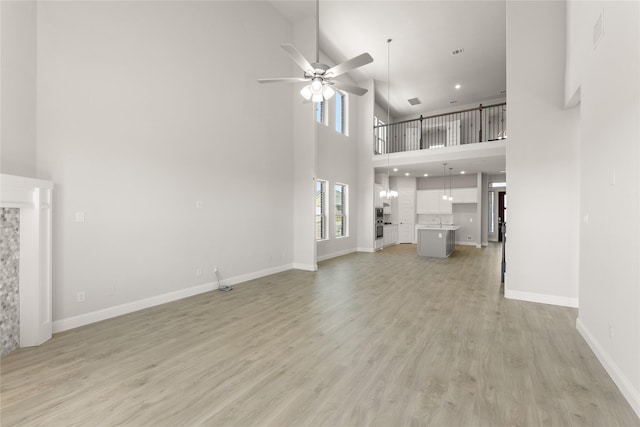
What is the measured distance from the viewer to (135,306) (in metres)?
3.81

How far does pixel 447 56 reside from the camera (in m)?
7.85

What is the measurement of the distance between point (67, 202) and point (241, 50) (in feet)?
12.8

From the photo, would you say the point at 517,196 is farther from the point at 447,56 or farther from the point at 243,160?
the point at 447,56

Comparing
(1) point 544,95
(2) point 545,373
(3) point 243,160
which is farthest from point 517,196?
(3) point 243,160

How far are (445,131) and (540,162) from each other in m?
8.46

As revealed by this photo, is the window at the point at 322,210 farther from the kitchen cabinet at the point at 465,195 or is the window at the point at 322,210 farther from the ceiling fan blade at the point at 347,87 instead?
the kitchen cabinet at the point at 465,195

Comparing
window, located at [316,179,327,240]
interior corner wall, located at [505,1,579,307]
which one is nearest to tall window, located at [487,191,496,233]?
window, located at [316,179,327,240]

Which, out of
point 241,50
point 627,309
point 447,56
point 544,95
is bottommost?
point 627,309

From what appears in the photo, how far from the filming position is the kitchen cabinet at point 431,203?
11297 mm

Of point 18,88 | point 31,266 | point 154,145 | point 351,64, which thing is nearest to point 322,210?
point 154,145

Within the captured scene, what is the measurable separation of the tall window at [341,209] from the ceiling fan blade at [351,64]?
18.3 ft

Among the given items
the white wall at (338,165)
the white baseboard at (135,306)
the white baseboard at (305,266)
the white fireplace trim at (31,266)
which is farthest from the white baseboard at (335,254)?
the white fireplace trim at (31,266)

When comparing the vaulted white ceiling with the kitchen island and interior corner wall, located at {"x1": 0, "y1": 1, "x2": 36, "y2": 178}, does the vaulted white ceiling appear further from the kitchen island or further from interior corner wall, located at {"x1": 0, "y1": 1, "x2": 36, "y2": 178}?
the kitchen island

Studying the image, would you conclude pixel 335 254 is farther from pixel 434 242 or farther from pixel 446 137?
pixel 446 137
